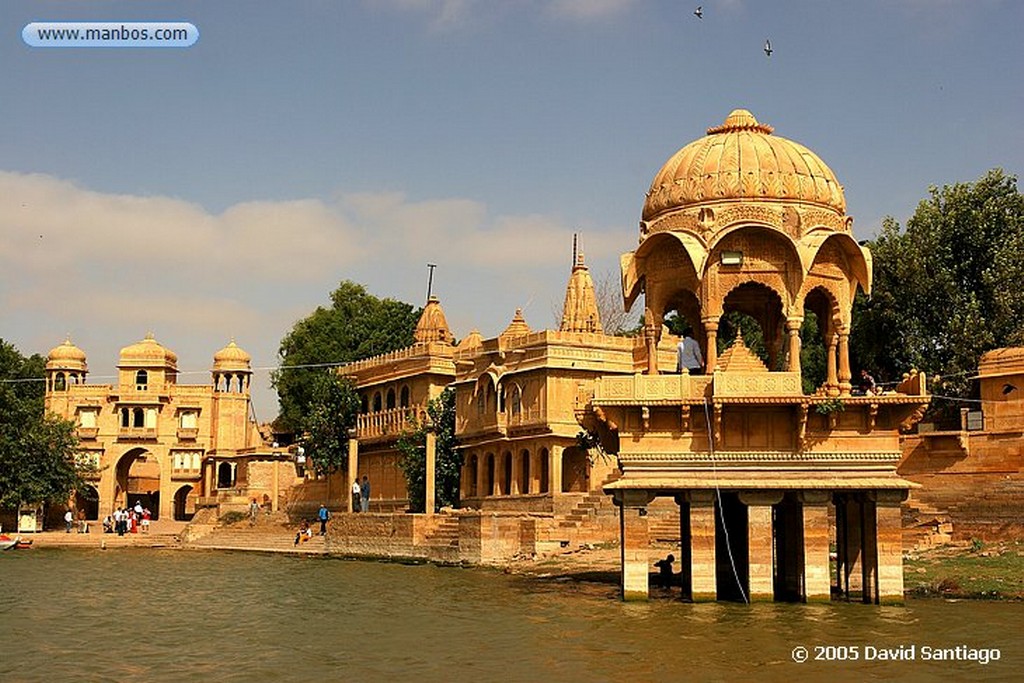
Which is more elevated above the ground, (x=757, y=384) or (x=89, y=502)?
(x=757, y=384)

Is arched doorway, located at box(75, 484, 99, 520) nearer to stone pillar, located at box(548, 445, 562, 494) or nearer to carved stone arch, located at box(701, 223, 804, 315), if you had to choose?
stone pillar, located at box(548, 445, 562, 494)

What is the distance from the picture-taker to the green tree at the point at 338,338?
64.4 meters

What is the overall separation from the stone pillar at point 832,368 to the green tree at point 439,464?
2561cm

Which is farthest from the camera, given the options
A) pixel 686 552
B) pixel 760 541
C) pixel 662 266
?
pixel 686 552

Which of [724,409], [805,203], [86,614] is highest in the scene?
[805,203]

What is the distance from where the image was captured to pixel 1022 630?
1755cm

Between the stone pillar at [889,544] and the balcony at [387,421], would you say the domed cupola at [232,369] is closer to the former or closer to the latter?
the balcony at [387,421]

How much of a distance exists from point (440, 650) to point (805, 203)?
953 centimetres

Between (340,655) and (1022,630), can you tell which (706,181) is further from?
(340,655)

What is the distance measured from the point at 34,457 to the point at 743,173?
4180cm

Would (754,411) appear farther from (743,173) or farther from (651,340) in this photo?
(743,173)

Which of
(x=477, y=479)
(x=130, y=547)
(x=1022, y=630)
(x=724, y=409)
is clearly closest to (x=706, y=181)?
(x=724, y=409)

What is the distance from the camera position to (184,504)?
7219 cm

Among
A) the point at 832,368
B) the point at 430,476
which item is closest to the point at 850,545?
the point at 832,368
